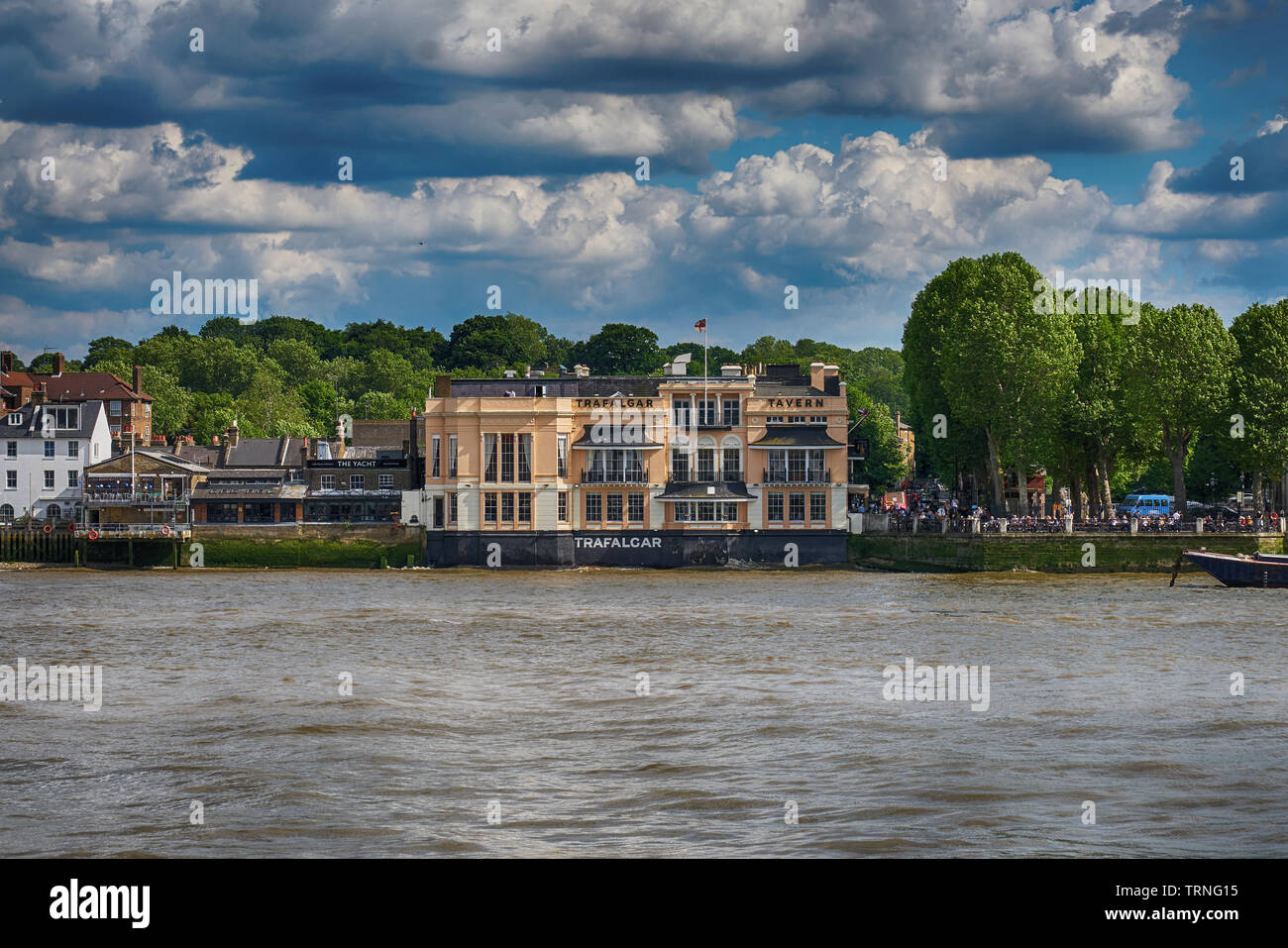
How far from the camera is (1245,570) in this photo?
59312 millimetres

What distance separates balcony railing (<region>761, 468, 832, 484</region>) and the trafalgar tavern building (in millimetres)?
72

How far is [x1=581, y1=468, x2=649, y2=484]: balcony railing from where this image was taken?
248 ft

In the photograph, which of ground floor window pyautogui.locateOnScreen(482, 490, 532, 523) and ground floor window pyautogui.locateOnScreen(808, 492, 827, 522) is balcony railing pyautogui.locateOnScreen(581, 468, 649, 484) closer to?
ground floor window pyautogui.locateOnScreen(482, 490, 532, 523)

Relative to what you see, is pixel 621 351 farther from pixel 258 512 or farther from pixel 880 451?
pixel 258 512

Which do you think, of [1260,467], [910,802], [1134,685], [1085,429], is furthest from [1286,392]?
[910,802]

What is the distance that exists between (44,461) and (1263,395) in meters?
74.6

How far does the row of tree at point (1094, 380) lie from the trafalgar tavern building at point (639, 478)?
838cm

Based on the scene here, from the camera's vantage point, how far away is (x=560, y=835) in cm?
1584

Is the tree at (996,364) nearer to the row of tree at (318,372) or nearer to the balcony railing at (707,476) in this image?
the balcony railing at (707,476)

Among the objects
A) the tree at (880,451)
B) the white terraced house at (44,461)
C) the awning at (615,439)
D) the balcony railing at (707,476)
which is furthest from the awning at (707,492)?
the white terraced house at (44,461)

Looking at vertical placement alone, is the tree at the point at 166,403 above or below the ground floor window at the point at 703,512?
above

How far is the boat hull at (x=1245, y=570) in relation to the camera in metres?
58.4
